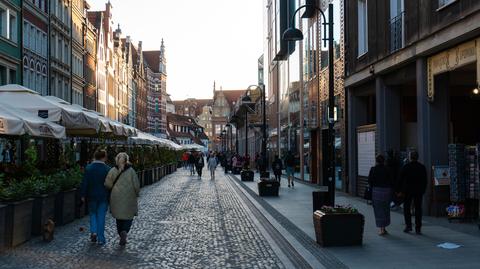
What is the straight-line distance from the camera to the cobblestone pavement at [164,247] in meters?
9.94

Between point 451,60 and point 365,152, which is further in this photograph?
point 365,152

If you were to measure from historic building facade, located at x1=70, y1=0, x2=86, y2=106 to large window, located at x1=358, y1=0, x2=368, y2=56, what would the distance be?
34.4 metres

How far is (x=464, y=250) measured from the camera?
1043 cm

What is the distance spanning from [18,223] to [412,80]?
37.6ft

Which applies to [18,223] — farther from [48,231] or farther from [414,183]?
[414,183]

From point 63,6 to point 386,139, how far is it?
119 feet

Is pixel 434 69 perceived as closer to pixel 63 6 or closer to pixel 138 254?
pixel 138 254

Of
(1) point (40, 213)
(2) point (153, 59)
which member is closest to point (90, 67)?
(1) point (40, 213)

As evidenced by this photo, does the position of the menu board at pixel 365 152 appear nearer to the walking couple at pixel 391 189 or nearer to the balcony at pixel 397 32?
the balcony at pixel 397 32

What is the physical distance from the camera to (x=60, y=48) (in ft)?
162

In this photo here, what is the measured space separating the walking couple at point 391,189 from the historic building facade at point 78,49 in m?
44.0

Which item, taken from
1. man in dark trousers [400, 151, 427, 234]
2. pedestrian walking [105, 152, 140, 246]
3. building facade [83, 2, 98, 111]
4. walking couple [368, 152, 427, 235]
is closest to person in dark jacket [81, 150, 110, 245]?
pedestrian walking [105, 152, 140, 246]

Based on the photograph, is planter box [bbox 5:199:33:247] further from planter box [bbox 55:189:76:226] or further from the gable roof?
the gable roof

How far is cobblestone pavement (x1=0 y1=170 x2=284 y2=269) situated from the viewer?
9.94m
